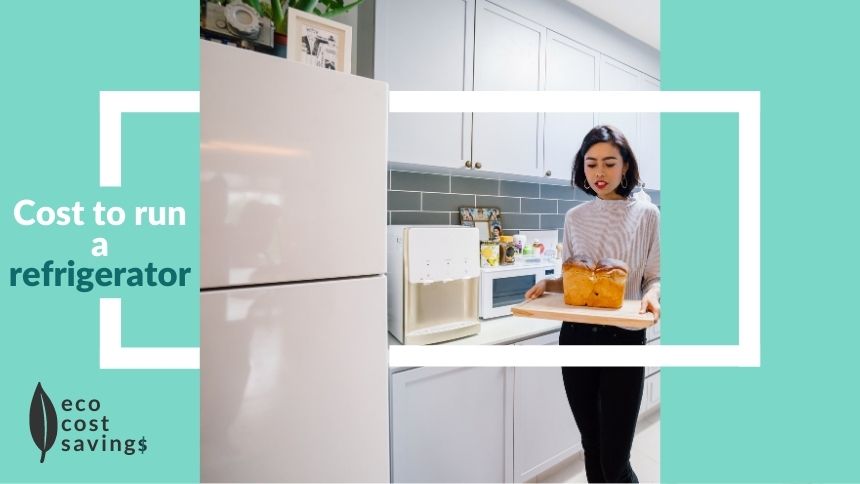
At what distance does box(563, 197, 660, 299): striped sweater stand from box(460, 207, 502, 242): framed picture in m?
0.68

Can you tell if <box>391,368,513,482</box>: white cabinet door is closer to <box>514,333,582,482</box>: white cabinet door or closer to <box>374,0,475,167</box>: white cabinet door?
<box>514,333,582,482</box>: white cabinet door

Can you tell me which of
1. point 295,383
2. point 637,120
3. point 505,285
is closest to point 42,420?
point 295,383

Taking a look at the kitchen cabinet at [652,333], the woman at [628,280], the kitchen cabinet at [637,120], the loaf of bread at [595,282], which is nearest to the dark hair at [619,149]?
the woman at [628,280]

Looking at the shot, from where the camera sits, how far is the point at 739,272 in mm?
819

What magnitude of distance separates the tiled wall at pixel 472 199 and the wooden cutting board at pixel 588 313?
0.72 meters

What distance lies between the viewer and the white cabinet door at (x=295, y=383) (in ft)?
2.33

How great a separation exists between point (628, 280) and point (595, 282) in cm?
14

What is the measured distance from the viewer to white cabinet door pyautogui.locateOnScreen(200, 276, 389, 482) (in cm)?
71

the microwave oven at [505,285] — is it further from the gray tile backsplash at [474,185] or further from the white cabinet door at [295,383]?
the white cabinet door at [295,383]

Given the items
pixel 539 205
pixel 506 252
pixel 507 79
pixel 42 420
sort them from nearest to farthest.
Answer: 1. pixel 42 420
2. pixel 507 79
3. pixel 506 252
4. pixel 539 205

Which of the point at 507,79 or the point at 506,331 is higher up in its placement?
the point at 507,79

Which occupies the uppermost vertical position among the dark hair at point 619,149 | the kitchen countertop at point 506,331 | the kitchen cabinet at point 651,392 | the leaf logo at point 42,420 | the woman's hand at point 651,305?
the dark hair at point 619,149

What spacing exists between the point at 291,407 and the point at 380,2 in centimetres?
128

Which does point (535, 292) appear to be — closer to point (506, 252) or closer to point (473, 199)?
point (506, 252)
